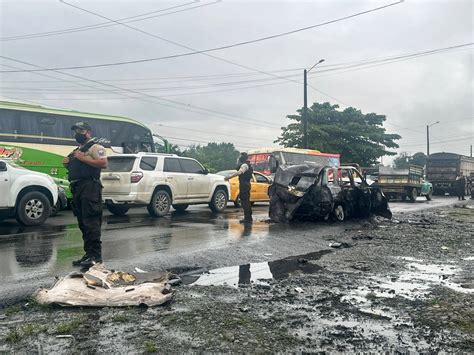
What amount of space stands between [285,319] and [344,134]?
122 ft

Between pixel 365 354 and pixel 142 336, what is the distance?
1.74 meters

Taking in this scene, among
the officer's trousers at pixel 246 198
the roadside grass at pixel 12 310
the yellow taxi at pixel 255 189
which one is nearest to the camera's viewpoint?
the roadside grass at pixel 12 310

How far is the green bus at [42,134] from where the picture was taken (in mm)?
14375

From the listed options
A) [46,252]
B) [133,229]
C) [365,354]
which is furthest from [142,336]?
[133,229]

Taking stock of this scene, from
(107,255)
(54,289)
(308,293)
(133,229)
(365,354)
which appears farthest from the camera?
(133,229)

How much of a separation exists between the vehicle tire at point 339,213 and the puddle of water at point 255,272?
5372 mm

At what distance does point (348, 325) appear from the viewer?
3.99 m

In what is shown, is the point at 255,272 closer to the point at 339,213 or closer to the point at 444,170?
the point at 339,213

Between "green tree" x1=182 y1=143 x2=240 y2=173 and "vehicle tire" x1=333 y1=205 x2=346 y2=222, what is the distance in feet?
132

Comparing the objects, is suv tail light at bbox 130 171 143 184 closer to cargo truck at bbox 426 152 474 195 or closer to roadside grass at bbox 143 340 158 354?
roadside grass at bbox 143 340 158 354

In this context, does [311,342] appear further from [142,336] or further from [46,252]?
[46,252]

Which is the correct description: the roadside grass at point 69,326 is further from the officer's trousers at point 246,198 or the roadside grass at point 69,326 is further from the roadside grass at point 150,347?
the officer's trousers at point 246,198

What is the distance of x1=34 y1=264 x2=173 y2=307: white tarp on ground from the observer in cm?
431

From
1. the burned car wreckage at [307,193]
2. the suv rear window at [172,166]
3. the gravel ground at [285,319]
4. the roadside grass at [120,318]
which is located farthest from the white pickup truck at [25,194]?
the roadside grass at [120,318]
